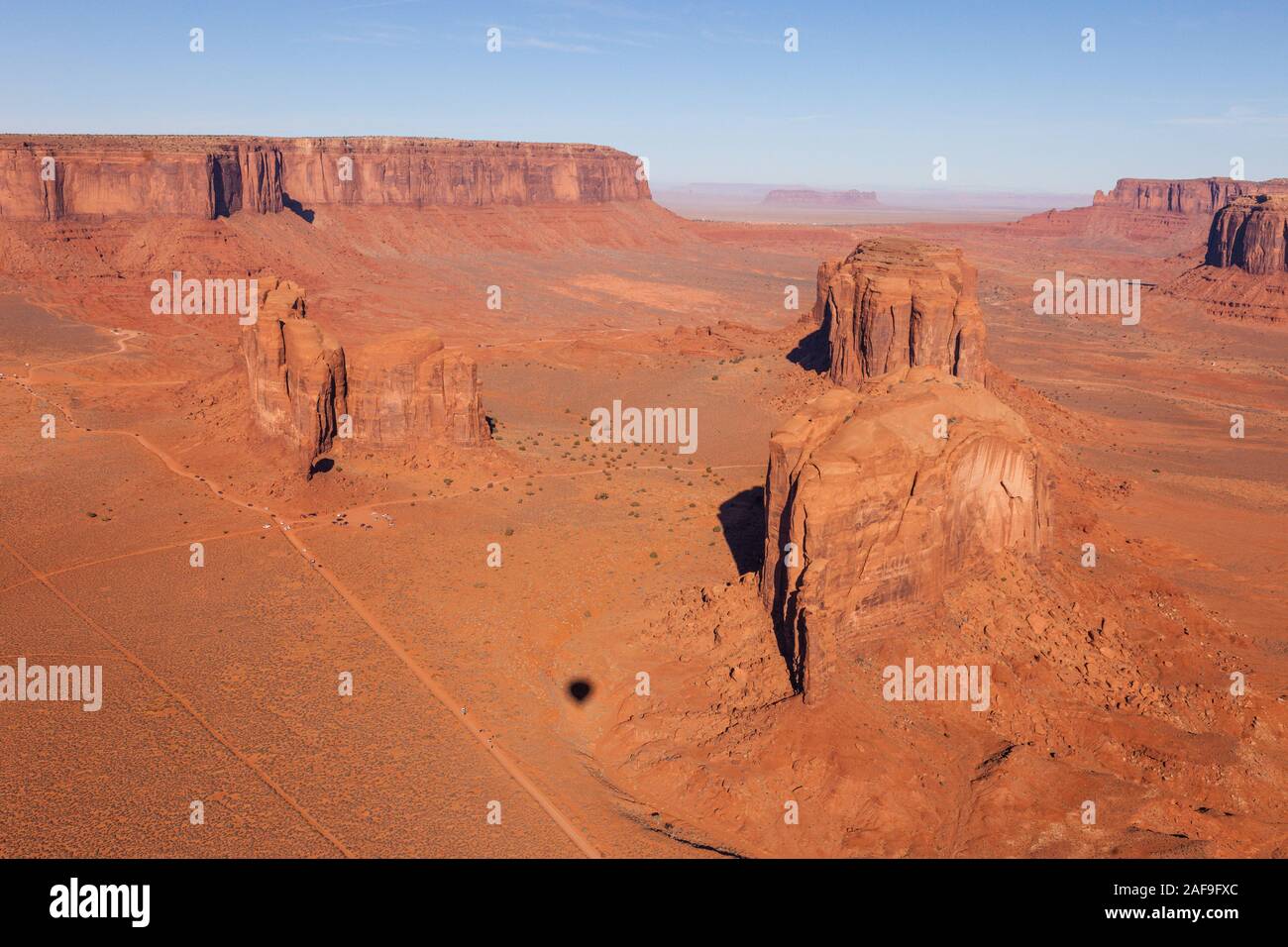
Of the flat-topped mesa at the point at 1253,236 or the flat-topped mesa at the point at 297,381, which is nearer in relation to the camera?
the flat-topped mesa at the point at 297,381

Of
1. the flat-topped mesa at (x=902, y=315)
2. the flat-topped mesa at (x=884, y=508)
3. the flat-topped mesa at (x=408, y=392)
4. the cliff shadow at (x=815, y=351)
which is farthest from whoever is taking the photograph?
the cliff shadow at (x=815, y=351)

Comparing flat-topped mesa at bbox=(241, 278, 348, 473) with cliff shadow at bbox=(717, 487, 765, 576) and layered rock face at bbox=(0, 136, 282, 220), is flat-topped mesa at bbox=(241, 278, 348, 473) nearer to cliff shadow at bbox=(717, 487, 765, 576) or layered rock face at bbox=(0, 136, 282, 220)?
cliff shadow at bbox=(717, 487, 765, 576)

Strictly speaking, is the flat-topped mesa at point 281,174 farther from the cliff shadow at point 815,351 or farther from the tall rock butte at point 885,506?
the tall rock butte at point 885,506

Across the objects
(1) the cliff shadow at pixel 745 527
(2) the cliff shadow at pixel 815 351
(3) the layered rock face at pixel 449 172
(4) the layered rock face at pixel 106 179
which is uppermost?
(3) the layered rock face at pixel 449 172

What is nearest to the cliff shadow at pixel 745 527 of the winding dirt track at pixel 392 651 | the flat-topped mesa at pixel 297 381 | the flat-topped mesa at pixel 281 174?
the winding dirt track at pixel 392 651

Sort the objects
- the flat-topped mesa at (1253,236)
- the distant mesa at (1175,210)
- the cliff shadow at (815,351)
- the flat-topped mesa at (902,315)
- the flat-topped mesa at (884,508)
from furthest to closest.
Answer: the distant mesa at (1175,210)
the flat-topped mesa at (1253,236)
the cliff shadow at (815,351)
the flat-topped mesa at (902,315)
the flat-topped mesa at (884,508)

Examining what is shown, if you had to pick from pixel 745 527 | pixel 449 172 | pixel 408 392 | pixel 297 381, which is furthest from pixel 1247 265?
pixel 297 381
